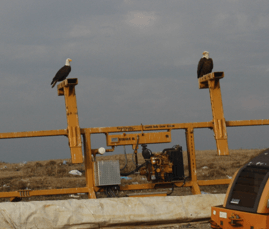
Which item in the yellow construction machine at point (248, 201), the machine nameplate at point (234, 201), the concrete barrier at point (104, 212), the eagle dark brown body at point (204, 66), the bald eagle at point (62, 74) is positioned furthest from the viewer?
the eagle dark brown body at point (204, 66)

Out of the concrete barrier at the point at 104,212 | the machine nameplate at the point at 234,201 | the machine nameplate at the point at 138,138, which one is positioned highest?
the machine nameplate at the point at 138,138

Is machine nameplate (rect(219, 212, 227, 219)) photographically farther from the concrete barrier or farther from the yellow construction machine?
the concrete barrier

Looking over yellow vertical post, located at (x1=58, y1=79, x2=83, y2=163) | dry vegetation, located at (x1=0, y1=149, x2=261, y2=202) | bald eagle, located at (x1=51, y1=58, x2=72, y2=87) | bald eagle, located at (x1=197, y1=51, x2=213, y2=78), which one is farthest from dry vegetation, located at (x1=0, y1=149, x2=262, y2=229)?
bald eagle, located at (x1=197, y1=51, x2=213, y2=78)

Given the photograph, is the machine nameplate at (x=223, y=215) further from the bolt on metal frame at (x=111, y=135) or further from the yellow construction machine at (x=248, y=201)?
the bolt on metal frame at (x=111, y=135)

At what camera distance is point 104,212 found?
7.65 metres

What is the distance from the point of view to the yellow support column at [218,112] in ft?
34.6

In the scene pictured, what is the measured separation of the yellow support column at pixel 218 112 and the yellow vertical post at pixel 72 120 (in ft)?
12.6

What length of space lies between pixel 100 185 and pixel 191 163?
2.65 m

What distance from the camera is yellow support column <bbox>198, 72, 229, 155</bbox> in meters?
10.5

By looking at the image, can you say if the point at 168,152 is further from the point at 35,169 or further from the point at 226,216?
the point at 35,169

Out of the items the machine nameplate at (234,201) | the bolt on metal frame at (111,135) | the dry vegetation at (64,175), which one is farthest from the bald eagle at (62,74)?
the machine nameplate at (234,201)

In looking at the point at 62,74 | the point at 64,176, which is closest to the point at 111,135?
the point at 62,74

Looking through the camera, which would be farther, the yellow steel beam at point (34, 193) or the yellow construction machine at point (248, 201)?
the yellow steel beam at point (34, 193)

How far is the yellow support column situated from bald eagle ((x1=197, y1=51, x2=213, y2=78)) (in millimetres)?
751
